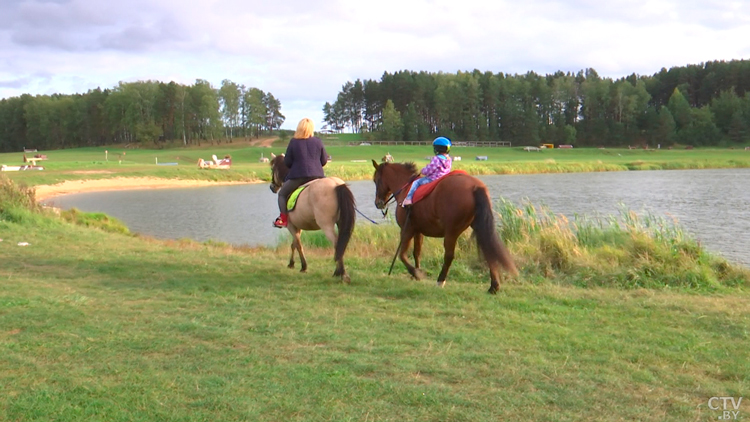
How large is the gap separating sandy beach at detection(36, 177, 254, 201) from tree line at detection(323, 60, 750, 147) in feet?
184

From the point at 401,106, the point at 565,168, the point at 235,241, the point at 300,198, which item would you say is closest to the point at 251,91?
the point at 401,106

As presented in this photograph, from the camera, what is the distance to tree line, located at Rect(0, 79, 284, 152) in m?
94.4

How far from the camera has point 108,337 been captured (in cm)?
576

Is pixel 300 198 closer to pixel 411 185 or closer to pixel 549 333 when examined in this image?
pixel 411 185

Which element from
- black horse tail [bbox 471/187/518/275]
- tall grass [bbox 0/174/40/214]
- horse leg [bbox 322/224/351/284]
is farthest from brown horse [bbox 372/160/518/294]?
tall grass [bbox 0/174/40/214]

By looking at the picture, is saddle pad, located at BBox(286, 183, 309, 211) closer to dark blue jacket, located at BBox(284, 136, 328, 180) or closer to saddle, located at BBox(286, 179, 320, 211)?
saddle, located at BBox(286, 179, 320, 211)

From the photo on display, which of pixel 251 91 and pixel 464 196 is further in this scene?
pixel 251 91

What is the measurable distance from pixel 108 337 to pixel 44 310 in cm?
155

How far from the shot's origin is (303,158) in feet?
32.5

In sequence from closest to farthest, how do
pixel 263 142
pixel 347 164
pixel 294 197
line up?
1. pixel 294 197
2. pixel 347 164
3. pixel 263 142

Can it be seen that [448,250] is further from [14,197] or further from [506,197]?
[506,197]

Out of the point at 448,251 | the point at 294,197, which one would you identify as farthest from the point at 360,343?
the point at 294,197

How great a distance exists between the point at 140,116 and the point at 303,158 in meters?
92.9

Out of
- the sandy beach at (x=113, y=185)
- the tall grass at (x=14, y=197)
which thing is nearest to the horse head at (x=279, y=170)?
the tall grass at (x=14, y=197)
